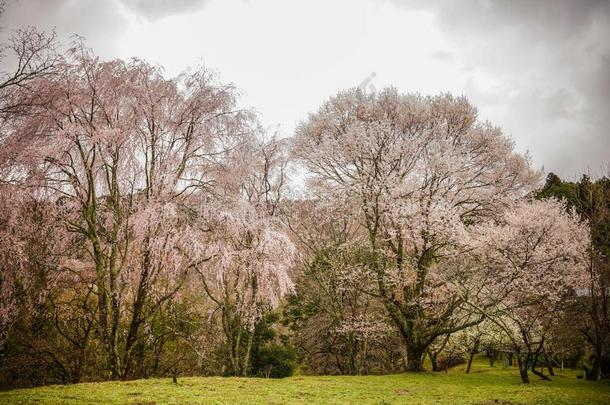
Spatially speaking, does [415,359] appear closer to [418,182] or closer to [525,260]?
[525,260]

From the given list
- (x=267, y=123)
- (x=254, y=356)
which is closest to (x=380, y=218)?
(x=267, y=123)

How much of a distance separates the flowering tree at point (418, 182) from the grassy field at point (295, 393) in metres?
3.93

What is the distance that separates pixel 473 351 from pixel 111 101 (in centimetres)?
2613

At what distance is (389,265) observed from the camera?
2030cm

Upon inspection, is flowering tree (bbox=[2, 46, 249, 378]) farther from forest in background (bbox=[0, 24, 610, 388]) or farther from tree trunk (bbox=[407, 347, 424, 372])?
tree trunk (bbox=[407, 347, 424, 372])

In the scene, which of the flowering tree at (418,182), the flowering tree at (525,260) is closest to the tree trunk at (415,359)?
the flowering tree at (418,182)

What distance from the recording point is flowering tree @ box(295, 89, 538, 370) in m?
17.8

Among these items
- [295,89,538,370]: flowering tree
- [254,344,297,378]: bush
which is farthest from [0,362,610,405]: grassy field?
[254,344,297,378]: bush

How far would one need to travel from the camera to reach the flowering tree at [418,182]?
17750mm

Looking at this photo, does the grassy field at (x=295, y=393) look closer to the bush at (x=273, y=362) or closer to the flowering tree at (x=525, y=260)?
the flowering tree at (x=525, y=260)

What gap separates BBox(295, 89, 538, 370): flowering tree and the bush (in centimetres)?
963

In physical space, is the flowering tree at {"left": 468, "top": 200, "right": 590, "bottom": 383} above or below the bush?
above

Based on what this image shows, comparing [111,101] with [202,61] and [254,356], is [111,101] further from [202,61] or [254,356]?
[254,356]

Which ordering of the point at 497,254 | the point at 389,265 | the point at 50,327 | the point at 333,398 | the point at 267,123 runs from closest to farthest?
1. the point at 333,398
2. the point at 497,254
3. the point at 50,327
4. the point at 389,265
5. the point at 267,123
